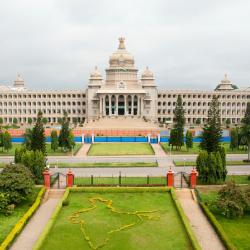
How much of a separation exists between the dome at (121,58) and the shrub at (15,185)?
7791cm

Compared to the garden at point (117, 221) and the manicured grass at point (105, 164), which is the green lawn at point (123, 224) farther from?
the manicured grass at point (105, 164)

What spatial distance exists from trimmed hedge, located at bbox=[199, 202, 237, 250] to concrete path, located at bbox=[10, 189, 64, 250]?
887 centimetres

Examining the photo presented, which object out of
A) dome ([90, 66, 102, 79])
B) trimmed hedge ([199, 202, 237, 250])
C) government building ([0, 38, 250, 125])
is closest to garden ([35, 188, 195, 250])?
trimmed hedge ([199, 202, 237, 250])

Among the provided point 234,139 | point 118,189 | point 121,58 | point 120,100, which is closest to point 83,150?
point 234,139

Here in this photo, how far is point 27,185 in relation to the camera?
24328 millimetres

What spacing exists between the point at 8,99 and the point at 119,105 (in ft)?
97.7

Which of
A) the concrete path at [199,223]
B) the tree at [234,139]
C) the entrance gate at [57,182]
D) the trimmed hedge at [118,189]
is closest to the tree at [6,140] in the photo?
the entrance gate at [57,182]

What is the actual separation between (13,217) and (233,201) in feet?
40.4

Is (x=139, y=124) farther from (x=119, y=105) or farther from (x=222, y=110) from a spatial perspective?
(x=222, y=110)

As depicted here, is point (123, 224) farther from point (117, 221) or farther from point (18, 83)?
point (18, 83)

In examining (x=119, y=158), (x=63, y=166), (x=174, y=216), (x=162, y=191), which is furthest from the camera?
(x=119, y=158)

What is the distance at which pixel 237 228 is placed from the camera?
20672 mm

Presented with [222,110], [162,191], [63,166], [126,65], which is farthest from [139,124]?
[162,191]

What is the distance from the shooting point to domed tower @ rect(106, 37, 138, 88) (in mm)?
99750
